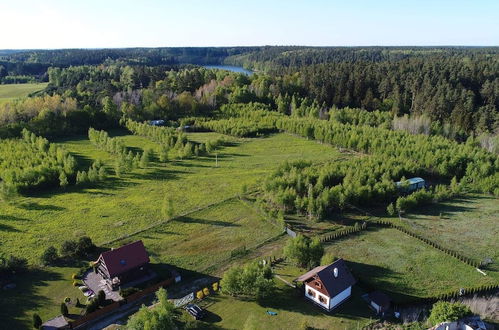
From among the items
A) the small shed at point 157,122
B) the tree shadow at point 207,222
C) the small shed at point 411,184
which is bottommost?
the tree shadow at point 207,222

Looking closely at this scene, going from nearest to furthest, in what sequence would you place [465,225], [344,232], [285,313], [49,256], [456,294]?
[285,313]
[456,294]
[49,256]
[344,232]
[465,225]

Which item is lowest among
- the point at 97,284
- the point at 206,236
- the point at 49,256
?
the point at 97,284

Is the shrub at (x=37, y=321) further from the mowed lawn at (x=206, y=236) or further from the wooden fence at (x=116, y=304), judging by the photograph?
the mowed lawn at (x=206, y=236)

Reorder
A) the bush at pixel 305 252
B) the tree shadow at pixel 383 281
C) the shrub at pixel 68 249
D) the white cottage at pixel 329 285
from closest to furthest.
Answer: the white cottage at pixel 329 285 → the tree shadow at pixel 383 281 → the bush at pixel 305 252 → the shrub at pixel 68 249

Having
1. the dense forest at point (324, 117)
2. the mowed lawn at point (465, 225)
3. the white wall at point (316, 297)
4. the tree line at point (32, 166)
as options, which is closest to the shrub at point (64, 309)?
the white wall at point (316, 297)

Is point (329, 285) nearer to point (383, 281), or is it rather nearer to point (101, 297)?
point (383, 281)

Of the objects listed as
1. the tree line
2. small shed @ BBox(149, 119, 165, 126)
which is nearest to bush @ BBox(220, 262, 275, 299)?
the tree line

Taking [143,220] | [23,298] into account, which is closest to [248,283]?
[23,298]
